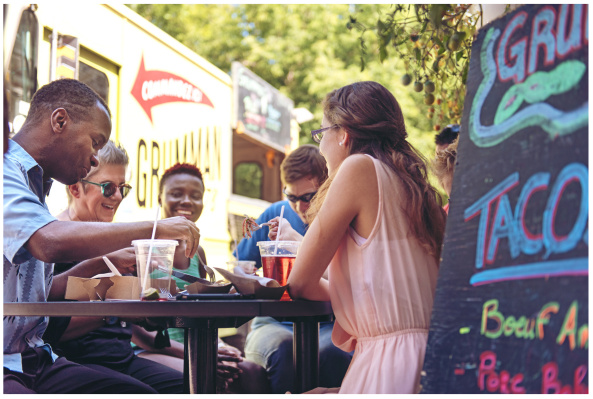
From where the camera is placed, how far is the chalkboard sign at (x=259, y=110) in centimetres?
859

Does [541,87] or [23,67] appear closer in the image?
[541,87]

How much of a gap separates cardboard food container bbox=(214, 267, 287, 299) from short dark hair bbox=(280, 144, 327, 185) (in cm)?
220

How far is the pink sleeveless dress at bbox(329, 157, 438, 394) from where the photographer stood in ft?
5.96

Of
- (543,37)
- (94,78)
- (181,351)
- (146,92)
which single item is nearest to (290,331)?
(181,351)

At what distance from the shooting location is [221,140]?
8219 mm

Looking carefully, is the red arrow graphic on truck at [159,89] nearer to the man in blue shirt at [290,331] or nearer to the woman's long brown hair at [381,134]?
the man in blue shirt at [290,331]

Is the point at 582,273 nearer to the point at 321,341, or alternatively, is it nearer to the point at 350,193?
the point at 350,193

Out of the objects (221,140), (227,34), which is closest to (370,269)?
(221,140)

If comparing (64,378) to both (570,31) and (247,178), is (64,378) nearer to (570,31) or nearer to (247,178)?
(570,31)

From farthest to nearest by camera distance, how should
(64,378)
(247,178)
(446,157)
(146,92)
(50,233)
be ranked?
(247,178), (146,92), (446,157), (64,378), (50,233)

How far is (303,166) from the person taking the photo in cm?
414

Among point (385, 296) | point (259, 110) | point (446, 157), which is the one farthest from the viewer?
point (259, 110)

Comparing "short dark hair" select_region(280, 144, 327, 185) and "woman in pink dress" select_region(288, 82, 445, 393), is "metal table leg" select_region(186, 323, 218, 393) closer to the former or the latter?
"woman in pink dress" select_region(288, 82, 445, 393)

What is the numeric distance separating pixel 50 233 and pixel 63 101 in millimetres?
686
